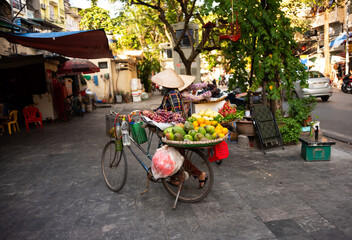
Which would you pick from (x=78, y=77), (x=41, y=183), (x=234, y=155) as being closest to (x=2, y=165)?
(x=41, y=183)

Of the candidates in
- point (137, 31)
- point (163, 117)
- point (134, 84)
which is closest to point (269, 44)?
point (163, 117)

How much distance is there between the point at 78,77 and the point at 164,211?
16046 millimetres

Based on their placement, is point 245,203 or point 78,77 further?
point 78,77

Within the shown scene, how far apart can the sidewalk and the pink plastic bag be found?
510 mm

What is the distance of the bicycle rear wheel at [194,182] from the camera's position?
12.7ft

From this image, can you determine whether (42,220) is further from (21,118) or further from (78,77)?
(78,77)

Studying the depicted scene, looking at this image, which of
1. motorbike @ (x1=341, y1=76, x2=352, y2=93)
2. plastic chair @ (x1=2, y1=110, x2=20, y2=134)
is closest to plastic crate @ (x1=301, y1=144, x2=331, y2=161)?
plastic chair @ (x1=2, y1=110, x2=20, y2=134)

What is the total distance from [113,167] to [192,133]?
64.9 inches

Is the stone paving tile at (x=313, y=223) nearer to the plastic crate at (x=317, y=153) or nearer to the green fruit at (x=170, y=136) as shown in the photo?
the green fruit at (x=170, y=136)

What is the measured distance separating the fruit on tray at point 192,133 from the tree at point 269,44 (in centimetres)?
341

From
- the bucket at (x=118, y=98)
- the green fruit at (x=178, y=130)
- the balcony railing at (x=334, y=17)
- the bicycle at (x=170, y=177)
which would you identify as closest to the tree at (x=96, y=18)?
the bucket at (x=118, y=98)

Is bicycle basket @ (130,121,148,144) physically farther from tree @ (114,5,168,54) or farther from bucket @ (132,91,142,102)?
tree @ (114,5,168,54)

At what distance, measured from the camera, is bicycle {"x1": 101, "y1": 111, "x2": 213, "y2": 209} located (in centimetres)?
390

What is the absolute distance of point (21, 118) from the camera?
1296 cm
